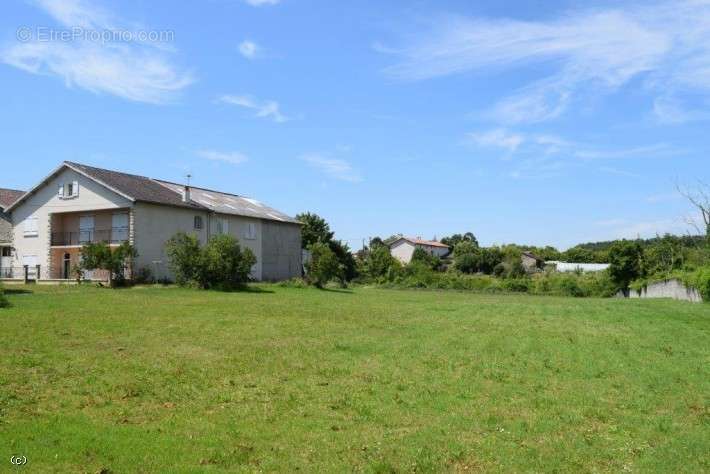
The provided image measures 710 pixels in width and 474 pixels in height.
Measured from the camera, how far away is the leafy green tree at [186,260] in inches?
1443

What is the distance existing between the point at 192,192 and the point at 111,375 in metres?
42.9

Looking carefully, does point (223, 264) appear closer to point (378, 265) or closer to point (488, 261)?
point (378, 265)

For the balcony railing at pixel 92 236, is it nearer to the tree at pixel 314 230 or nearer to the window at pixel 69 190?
the window at pixel 69 190

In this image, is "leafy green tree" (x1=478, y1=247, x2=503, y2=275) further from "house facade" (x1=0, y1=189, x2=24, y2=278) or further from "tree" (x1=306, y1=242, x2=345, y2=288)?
"house facade" (x1=0, y1=189, x2=24, y2=278)

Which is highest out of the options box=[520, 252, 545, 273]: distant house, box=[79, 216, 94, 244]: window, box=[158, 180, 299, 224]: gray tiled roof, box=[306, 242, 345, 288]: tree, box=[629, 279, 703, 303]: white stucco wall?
box=[158, 180, 299, 224]: gray tiled roof

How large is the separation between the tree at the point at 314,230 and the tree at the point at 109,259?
33.5m

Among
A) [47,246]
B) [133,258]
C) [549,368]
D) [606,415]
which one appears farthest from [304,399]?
[47,246]

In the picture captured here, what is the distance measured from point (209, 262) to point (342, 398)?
28.1m

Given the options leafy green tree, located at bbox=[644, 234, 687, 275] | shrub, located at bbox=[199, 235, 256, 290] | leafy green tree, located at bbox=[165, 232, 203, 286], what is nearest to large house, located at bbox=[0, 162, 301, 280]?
leafy green tree, located at bbox=[165, 232, 203, 286]

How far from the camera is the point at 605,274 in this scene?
62.7 metres

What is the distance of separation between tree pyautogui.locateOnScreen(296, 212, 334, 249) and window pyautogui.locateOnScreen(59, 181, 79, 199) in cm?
3028

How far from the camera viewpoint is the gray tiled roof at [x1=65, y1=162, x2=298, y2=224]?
43.5 metres

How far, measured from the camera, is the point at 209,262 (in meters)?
36.5

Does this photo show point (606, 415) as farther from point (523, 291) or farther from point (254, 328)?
point (523, 291)
